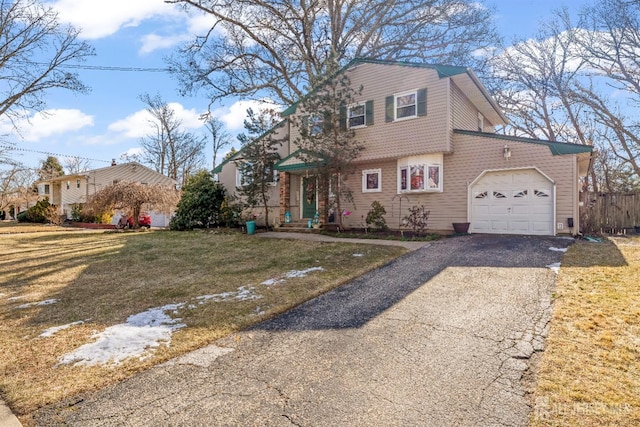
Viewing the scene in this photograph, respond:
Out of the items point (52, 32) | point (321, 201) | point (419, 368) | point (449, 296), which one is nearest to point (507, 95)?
point (321, 201)

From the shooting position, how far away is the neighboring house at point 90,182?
2969cm

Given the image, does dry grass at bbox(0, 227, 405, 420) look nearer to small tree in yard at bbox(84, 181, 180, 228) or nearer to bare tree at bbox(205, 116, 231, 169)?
small tree in yard at bbox(84, 181, 180, 228)

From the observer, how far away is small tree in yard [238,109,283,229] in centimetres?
1385

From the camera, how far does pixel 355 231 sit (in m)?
13.2

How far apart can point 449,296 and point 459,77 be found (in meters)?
9.30

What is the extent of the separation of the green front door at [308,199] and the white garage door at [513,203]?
6.24 m

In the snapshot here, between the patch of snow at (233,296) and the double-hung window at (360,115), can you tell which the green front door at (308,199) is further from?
the patch of snow at (233,296)

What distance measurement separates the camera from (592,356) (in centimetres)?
304

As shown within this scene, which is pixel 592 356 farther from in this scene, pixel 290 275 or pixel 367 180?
pixel 367 180

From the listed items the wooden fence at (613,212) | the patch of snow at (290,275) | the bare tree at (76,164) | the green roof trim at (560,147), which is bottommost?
the patch of snow at (290,275)

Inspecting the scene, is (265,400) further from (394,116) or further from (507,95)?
(507,95)

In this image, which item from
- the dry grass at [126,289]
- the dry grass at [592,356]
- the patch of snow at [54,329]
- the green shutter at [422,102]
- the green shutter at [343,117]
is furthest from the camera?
the green shutter at [343,117]

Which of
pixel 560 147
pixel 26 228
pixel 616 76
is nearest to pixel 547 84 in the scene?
pixel 616 76

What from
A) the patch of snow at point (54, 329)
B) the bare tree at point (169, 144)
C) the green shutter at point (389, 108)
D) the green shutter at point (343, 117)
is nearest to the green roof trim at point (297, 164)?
the green shutter at point (343, 117)
